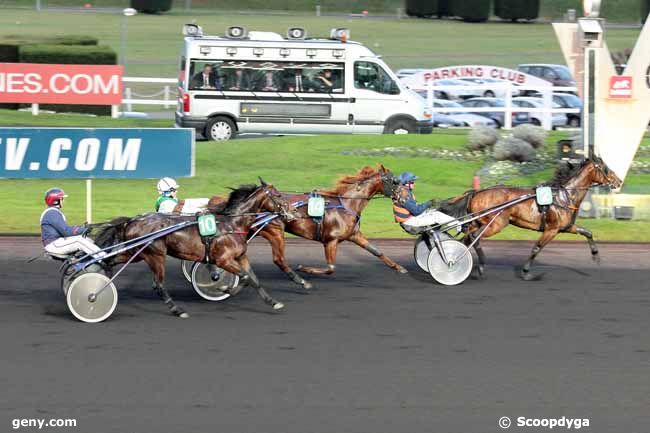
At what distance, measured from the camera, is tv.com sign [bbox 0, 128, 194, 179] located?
15.6 m

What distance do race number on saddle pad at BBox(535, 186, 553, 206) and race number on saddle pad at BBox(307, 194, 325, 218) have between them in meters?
2.64

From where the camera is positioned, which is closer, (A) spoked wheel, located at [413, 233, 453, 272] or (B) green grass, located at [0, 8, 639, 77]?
(A) spoked wheel, located at [413, 233, 453, 272]

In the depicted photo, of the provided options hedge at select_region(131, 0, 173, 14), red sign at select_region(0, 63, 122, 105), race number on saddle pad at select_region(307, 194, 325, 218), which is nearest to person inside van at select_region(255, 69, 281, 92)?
red sign at select_region(0, 63, 122, 105)

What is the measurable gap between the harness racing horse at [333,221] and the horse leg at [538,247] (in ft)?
5.61

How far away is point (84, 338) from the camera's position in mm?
10227

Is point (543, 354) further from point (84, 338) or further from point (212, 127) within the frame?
point (212, 127)

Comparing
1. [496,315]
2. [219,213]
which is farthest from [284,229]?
[496,315]

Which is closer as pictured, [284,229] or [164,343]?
[164,343]

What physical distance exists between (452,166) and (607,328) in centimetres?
1060

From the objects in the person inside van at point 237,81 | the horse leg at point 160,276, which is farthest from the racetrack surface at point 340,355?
the person inside van at point 237,81

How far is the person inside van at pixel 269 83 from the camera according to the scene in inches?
1017

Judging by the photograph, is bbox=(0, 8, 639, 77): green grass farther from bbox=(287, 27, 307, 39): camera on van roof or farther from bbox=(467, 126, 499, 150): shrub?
bbox=(467, 126, 499, 150): shrub

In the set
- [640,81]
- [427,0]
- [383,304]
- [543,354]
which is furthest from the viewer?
[427,0]

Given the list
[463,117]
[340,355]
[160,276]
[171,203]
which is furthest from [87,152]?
[463,117]
